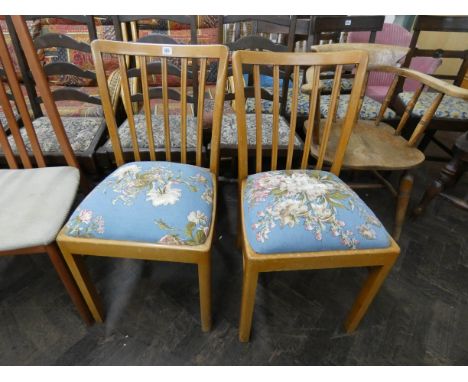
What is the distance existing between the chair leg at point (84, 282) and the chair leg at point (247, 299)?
1.76 ft

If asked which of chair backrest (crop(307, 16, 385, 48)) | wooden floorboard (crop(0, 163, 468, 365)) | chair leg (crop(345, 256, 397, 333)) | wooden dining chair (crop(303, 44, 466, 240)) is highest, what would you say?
chair backrest (crop(307, 16, 385, 48))

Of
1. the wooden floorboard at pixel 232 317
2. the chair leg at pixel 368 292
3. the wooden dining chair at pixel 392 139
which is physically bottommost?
the wooden floorboard at pixel 232 317

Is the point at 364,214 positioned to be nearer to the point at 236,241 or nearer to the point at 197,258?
the point at 197,258

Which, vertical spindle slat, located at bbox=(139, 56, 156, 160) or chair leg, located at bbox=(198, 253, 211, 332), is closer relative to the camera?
chair leg, located at bbox=(198, 253, 211, 332)

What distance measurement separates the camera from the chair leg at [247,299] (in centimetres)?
82

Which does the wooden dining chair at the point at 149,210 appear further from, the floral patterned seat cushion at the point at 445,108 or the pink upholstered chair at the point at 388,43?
the pink upholstered chair at the point at 388,43

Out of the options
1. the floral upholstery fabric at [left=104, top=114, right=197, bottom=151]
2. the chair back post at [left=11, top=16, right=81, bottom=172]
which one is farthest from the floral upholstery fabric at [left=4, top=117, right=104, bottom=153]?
the chair back post at [left=11, top=16, right=81, bottom=172]

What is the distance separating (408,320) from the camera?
1138 mm

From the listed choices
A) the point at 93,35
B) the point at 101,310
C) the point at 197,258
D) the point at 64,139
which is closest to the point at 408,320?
the point at 197,258

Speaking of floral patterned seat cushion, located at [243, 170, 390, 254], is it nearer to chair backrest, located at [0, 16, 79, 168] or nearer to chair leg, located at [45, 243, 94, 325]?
chair leg, located at [45, 243, 94, 325]

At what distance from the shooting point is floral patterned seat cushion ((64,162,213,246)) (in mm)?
798

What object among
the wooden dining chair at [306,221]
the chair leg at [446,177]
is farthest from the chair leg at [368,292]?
the chair leg at [446,177]

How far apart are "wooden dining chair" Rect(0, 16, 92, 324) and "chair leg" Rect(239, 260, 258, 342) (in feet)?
1.91
